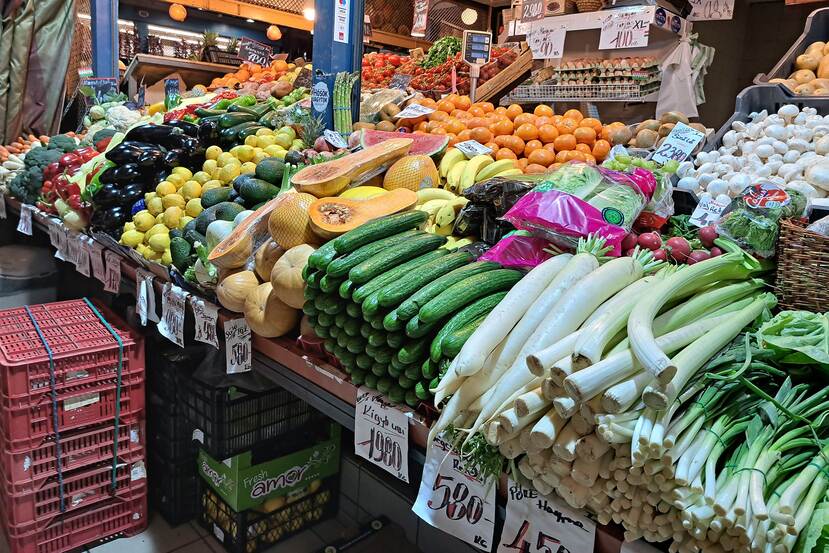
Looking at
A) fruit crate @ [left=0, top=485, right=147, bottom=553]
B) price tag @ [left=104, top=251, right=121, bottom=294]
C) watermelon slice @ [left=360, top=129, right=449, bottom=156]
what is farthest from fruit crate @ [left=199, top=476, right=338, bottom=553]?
watermelon slice @ [left=360, top=129, right=449, bottom=156]

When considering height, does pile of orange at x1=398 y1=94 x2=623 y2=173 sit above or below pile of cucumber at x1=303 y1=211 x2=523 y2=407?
above

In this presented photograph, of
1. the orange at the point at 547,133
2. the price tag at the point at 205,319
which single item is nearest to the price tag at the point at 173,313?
the price tag at the point at 205,319

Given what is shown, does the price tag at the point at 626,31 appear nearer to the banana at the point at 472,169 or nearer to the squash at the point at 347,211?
the banana at the point at 472,169

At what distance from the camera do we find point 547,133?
8.21ft

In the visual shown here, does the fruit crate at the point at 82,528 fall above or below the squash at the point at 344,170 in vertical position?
below

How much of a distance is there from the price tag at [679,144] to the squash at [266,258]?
4.26ft

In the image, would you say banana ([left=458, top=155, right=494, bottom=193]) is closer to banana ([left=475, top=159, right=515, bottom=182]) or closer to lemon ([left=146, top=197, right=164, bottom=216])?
banana ([left=475, top=159, right=515, bottom=182])

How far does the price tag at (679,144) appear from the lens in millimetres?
2025

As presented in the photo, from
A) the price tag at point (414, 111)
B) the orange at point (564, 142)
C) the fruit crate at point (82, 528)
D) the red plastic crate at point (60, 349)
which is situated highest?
the price tag at point (414, 111)

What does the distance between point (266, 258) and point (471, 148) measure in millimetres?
1003

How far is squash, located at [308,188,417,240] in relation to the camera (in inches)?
62.7

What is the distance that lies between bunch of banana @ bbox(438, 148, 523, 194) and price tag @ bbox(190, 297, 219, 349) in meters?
0.93

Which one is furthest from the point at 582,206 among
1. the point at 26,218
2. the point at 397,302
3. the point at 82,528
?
the point at 26,218

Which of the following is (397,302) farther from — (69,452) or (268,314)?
(69,452)
